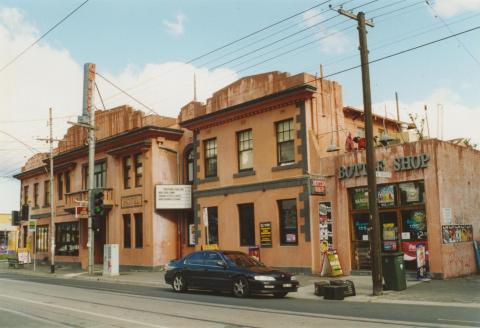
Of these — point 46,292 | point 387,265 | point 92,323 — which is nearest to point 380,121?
point 387,265

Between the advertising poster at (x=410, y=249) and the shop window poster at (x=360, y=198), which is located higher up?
the shop window poster at (x=360, y=198)

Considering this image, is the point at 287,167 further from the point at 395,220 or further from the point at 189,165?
the point at 189,165

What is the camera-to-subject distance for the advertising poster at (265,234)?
74.7ft

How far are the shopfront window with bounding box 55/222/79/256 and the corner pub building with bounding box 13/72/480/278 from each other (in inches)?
284

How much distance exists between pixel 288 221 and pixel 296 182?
1787mm

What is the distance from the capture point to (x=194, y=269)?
1711 centimetres

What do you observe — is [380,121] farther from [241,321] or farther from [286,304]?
[241,321]

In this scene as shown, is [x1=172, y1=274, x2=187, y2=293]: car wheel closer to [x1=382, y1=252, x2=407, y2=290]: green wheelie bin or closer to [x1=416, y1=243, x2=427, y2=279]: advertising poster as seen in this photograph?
[x1=382, y1=252, x2=407, y2=290]: green wheelie bin

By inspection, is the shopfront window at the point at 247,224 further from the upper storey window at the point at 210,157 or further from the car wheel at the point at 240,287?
the car wheel at the point at 240,287

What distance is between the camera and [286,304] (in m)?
13.7

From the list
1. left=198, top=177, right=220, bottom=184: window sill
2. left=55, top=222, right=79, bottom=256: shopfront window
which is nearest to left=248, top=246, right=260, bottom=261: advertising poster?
left=198, top=177, right=220, bottom=184: window sill

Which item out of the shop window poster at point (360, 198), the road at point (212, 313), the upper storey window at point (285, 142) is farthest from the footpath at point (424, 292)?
the upper storey window at point (285, 142)

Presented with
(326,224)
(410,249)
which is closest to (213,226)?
(326,224)

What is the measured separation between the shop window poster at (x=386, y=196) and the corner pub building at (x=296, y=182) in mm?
37
